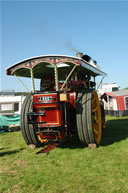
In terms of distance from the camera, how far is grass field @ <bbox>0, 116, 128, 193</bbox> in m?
2.89

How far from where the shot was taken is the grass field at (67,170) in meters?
2.89

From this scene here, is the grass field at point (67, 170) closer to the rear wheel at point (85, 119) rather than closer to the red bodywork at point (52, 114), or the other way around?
the rear wheel at point (85, 119)

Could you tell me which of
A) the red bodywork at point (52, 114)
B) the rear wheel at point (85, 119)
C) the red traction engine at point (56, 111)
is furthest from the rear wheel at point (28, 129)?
the rear wheel at point (85, 119)

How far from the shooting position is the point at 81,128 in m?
4.75

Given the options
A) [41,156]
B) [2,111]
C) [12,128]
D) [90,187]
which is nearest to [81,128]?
[41,156]

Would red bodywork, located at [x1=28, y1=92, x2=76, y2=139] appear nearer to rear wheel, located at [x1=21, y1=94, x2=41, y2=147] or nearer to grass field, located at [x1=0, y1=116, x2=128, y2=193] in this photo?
rear wheel, located at [x1=21, y1=94, x2=41, y2=147]

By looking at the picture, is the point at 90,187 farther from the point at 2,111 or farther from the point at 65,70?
the point at 2,111

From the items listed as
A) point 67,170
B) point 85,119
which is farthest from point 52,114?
point 67,170

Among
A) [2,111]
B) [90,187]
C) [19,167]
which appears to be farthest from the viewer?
[2,111]

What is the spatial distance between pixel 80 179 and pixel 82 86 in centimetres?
366

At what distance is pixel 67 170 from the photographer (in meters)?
3.56

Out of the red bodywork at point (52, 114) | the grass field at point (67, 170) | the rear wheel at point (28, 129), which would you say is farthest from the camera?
the rear wheel at point (28, 129)

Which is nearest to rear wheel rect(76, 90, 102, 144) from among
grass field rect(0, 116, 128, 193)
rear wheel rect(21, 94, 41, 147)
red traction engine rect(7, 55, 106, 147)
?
red traction engine rect(7, 55, 106, 147)

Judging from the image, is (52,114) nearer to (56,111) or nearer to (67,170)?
(56,111)
